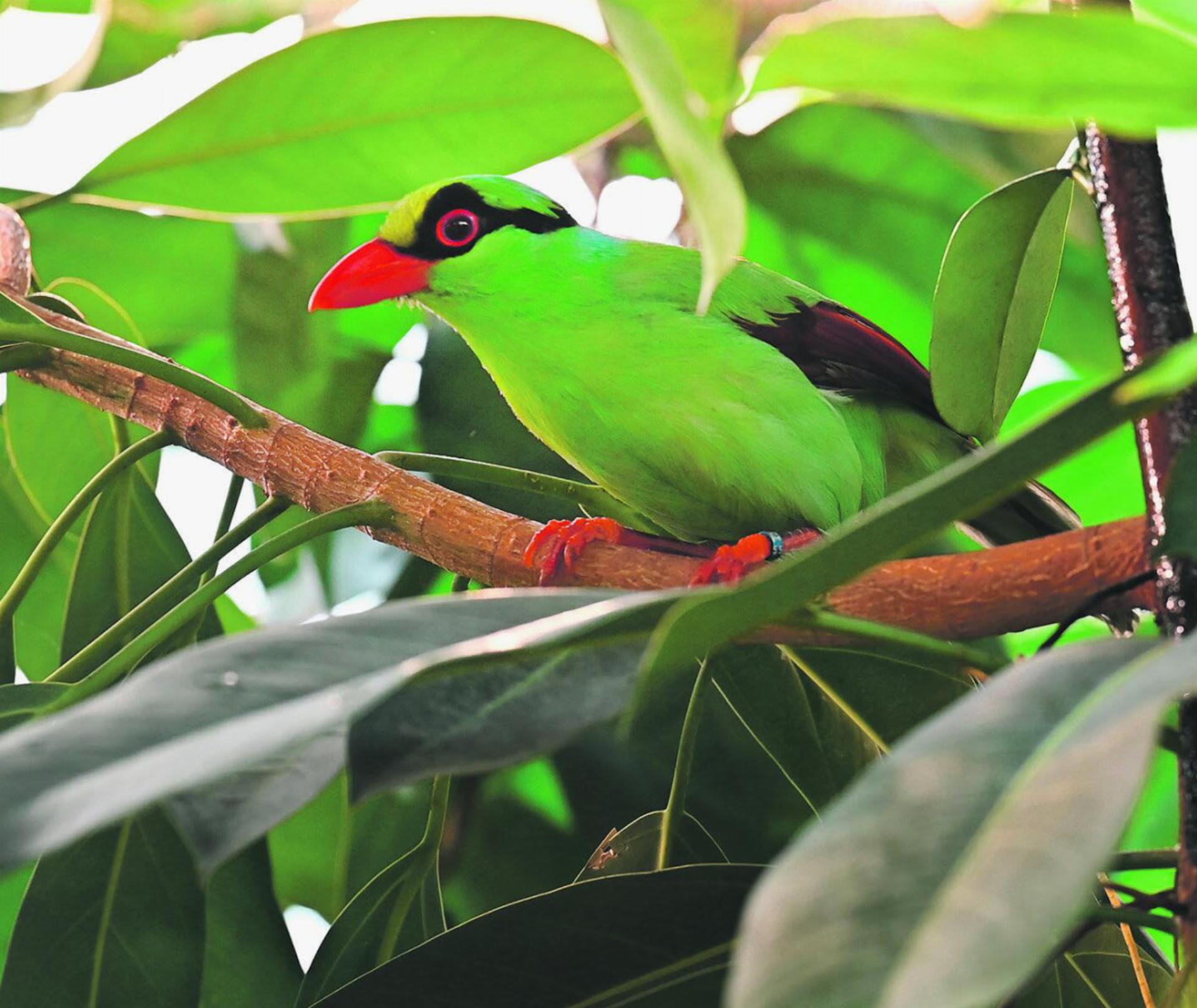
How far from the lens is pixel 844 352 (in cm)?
171

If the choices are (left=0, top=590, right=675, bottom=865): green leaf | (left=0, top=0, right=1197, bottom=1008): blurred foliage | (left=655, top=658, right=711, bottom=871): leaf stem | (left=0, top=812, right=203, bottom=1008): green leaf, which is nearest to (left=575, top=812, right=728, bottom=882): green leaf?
(left=0, top=0, right=1197, bottom=1008): blurred foliage

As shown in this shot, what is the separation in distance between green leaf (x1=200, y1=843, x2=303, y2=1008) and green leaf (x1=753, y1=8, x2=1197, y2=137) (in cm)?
103

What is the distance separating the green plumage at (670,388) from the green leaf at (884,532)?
103 cm

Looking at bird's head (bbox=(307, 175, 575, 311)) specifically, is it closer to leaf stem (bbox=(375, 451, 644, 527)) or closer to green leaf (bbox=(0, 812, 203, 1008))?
leaf stem (bbox=(375, 451, 644, 527))

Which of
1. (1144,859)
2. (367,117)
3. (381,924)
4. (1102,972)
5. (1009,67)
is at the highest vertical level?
(367,117)

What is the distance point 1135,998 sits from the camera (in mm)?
1167

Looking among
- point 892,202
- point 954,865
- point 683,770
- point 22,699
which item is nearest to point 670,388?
point 892,202

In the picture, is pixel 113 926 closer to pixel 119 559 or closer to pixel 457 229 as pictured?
pixel 119 559

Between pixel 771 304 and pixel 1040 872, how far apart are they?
54.9 inches

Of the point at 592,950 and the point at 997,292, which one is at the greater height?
the point at 997,292

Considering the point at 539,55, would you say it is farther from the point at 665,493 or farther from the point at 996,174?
the point at 996,174

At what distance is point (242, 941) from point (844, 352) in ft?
3.36

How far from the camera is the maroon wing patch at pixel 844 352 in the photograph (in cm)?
168

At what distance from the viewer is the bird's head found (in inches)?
67.8
